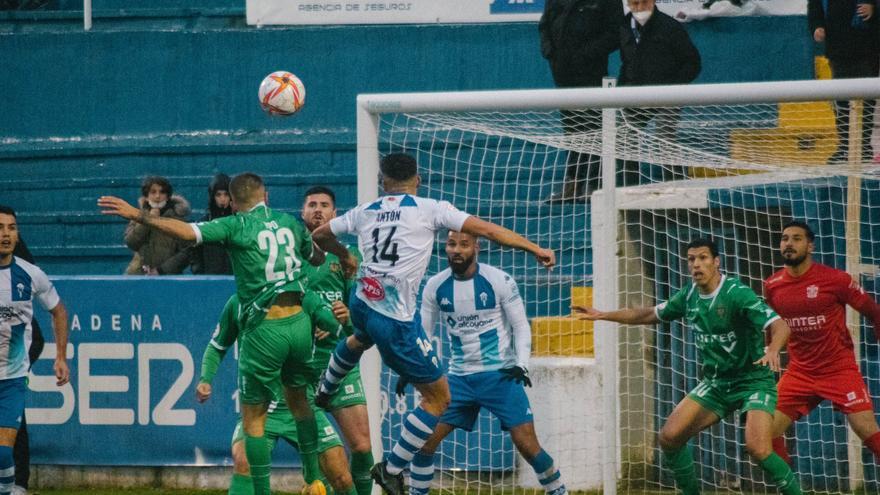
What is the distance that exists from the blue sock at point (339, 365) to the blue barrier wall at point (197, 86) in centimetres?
462

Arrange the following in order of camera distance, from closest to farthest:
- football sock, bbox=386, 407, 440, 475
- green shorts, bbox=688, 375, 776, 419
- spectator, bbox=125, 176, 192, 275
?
football sock, bbox=386, 407, 440, 475, green shorts, bbox=688, 375, 776, 419, spectator, bbox=125, 176, 192, 275

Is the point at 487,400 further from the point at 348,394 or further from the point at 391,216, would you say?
the point at 391,216

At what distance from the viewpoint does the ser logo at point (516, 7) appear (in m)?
13.4

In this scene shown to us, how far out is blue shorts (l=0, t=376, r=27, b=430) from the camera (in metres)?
9.30

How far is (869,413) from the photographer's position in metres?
9.62

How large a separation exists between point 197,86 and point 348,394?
6.33 m

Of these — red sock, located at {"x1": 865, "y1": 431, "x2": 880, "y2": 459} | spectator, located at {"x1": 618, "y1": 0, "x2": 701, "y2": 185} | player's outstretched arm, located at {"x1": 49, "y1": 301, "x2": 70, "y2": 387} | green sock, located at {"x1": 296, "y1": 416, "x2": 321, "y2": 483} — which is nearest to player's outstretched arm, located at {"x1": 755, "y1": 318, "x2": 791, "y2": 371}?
red sock, located at {"x1": 865, "y1": 431, "x2": 880, "y2": 459}

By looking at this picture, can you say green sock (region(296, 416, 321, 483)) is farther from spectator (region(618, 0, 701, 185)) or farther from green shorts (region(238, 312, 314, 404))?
spectator (region(618, 0, 701, 185))

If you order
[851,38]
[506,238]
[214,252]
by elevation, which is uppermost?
[851,38]

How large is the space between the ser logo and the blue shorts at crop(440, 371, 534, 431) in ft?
16.3

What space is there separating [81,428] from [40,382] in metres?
0.50

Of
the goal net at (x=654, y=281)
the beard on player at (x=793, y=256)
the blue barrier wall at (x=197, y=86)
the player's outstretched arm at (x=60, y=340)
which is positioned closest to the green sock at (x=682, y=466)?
the goal net at (x=654, y=281)

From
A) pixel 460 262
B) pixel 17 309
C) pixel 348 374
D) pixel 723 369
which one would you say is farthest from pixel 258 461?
pixel 723 369

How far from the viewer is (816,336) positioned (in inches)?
386
